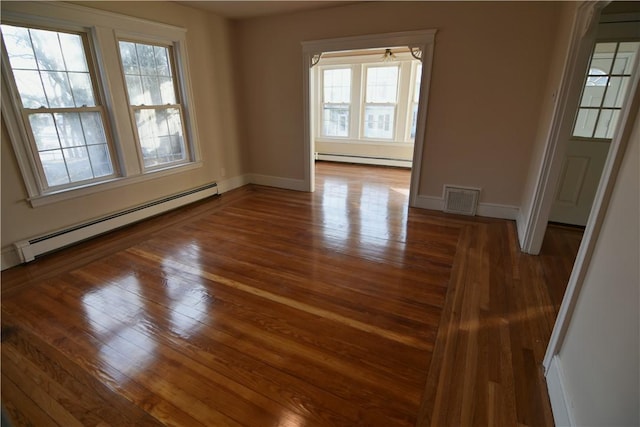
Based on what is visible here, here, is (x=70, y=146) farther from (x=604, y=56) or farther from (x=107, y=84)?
(x=604, y=56)

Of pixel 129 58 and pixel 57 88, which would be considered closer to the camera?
pixel 57 88

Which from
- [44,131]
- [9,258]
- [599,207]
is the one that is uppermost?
[44,131]

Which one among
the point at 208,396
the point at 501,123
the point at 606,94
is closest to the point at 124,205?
the point at 208,396

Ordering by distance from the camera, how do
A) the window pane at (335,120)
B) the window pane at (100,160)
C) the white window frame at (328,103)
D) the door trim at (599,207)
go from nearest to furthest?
the door trim at (599,207)
the window pane at (100,160)
the white window frame at (328,103)
the window pane at (335,120)

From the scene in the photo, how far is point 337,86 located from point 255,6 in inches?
137

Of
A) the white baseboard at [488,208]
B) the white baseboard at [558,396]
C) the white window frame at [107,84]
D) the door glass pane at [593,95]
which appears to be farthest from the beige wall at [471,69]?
the white baseboard at [558,396]

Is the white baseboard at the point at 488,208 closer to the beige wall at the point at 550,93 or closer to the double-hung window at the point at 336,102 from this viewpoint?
the beige wall at the point at 550,93

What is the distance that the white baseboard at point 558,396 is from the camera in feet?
4.62

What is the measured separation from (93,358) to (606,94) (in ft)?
16.5

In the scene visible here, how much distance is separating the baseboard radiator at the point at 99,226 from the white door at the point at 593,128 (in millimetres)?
4816

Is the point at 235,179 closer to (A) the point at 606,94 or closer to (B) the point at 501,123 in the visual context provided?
(B) the point at 501,123

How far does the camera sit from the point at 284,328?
214 centimetres

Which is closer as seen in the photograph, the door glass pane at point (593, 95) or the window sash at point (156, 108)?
the door glass pane at point (593, 95)

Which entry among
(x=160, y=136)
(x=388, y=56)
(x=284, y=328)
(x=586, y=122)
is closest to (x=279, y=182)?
(x=160, y=136)
